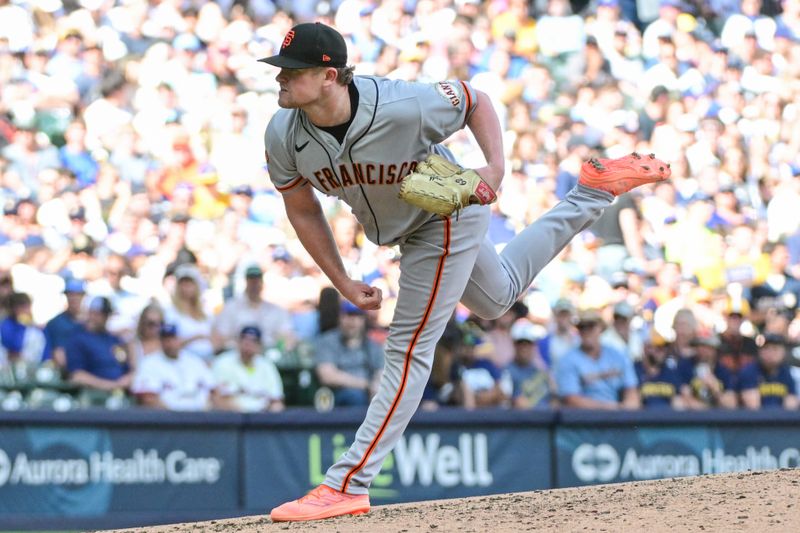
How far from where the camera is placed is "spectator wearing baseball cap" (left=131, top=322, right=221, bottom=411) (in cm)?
898

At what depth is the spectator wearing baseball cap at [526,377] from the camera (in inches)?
380

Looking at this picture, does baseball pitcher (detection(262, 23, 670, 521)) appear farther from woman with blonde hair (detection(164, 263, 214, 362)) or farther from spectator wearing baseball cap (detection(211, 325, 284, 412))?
woman with blonde hair (detection(164, 263, 214, 362))

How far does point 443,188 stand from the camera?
4.86 m

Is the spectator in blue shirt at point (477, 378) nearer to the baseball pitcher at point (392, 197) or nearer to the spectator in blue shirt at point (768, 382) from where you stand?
the spectator in blue shirt at point (768, 382)

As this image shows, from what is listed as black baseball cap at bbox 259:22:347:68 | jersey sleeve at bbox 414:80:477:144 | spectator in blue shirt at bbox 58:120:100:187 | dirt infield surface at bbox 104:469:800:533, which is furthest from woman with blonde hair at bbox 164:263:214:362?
black baseball cap at bbox 259:22:347:68

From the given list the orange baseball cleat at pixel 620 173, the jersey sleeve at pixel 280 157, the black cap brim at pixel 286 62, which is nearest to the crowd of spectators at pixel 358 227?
the orange baseball cleat at pixel 620 173

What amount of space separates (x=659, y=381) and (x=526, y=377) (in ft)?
3.75

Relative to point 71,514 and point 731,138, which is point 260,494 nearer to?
point 71,514

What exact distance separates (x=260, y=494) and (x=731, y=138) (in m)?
6.76

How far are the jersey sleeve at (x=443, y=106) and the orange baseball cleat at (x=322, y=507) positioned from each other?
4.82 ft

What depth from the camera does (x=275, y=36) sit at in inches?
506

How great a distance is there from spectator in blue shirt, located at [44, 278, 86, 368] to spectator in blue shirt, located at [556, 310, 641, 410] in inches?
137

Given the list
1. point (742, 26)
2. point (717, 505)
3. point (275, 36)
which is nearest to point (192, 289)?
point (275, 36)

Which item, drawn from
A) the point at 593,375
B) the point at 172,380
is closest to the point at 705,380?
the point at 593,375
